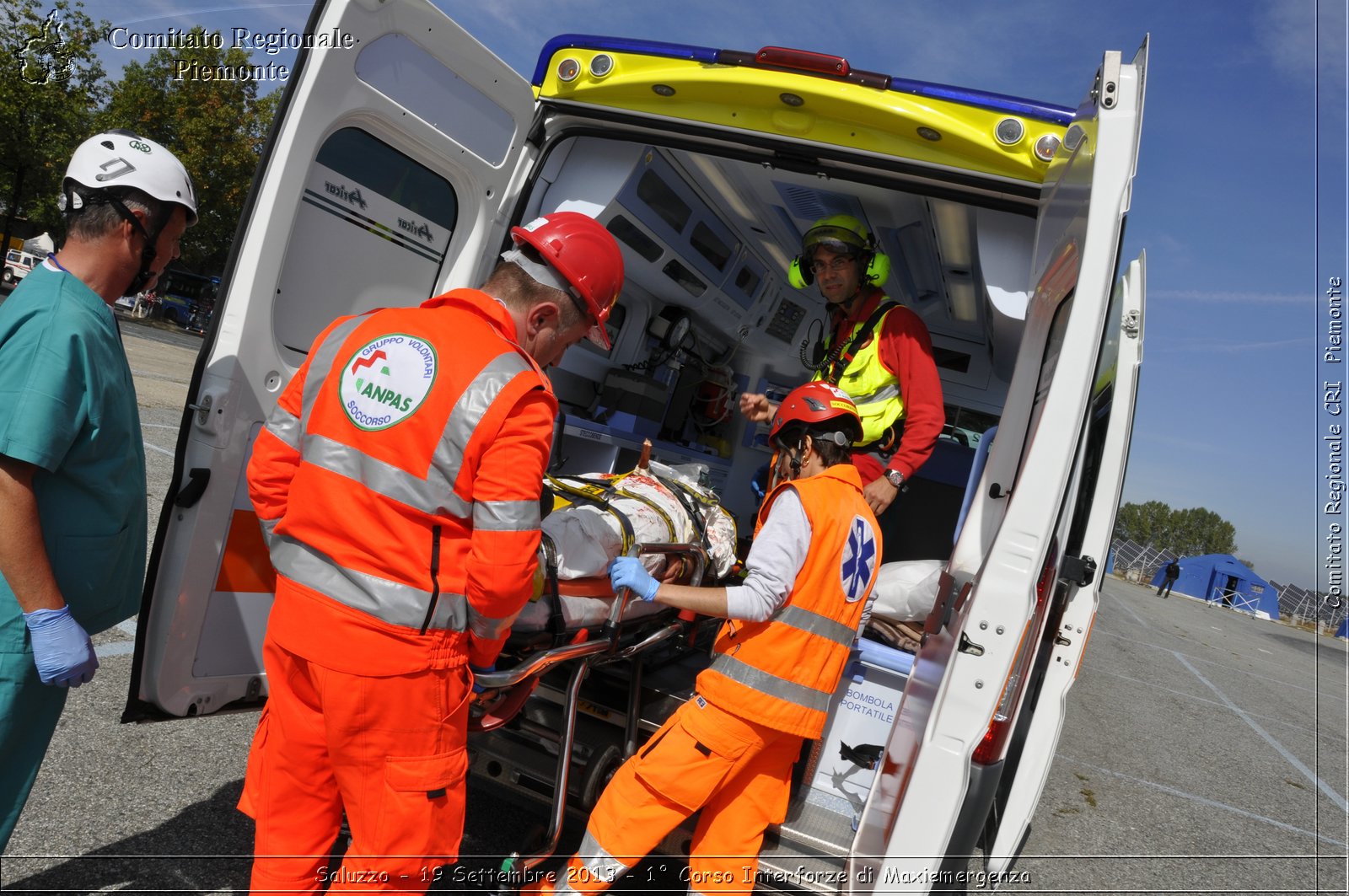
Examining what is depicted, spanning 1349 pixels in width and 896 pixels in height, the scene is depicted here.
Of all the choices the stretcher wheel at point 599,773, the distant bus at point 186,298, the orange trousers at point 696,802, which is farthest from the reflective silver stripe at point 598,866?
the distant bus at point 186,298

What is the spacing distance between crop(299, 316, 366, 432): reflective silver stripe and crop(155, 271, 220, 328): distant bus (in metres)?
35.6

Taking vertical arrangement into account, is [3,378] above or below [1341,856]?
above

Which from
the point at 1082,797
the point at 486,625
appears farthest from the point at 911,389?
the point at 1082,797

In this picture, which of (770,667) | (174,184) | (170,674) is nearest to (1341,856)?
(770,667)

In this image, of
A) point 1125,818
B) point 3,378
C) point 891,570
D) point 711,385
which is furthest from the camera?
point 711,385

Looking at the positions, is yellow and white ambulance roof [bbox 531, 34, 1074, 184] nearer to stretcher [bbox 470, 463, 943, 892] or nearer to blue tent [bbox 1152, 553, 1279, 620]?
stretcher [bbox 470, 463, 943, 892]

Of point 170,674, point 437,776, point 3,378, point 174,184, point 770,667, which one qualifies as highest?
point 174,184

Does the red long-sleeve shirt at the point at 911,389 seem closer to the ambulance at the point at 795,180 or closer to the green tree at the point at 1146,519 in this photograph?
the ambulance at the point at 795,180

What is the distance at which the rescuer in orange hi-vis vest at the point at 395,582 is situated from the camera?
1.83m

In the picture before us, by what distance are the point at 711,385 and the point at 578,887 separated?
15.3 feet

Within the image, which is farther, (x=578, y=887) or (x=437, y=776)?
(x=578, y=887)

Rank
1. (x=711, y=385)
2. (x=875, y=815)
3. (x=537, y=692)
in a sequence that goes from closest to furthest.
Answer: (x=875, y=815) < (x=537, y=692) < (x=711, y=385)

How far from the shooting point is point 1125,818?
5.59 metres

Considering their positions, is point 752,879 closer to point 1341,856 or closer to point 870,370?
point 870,370
